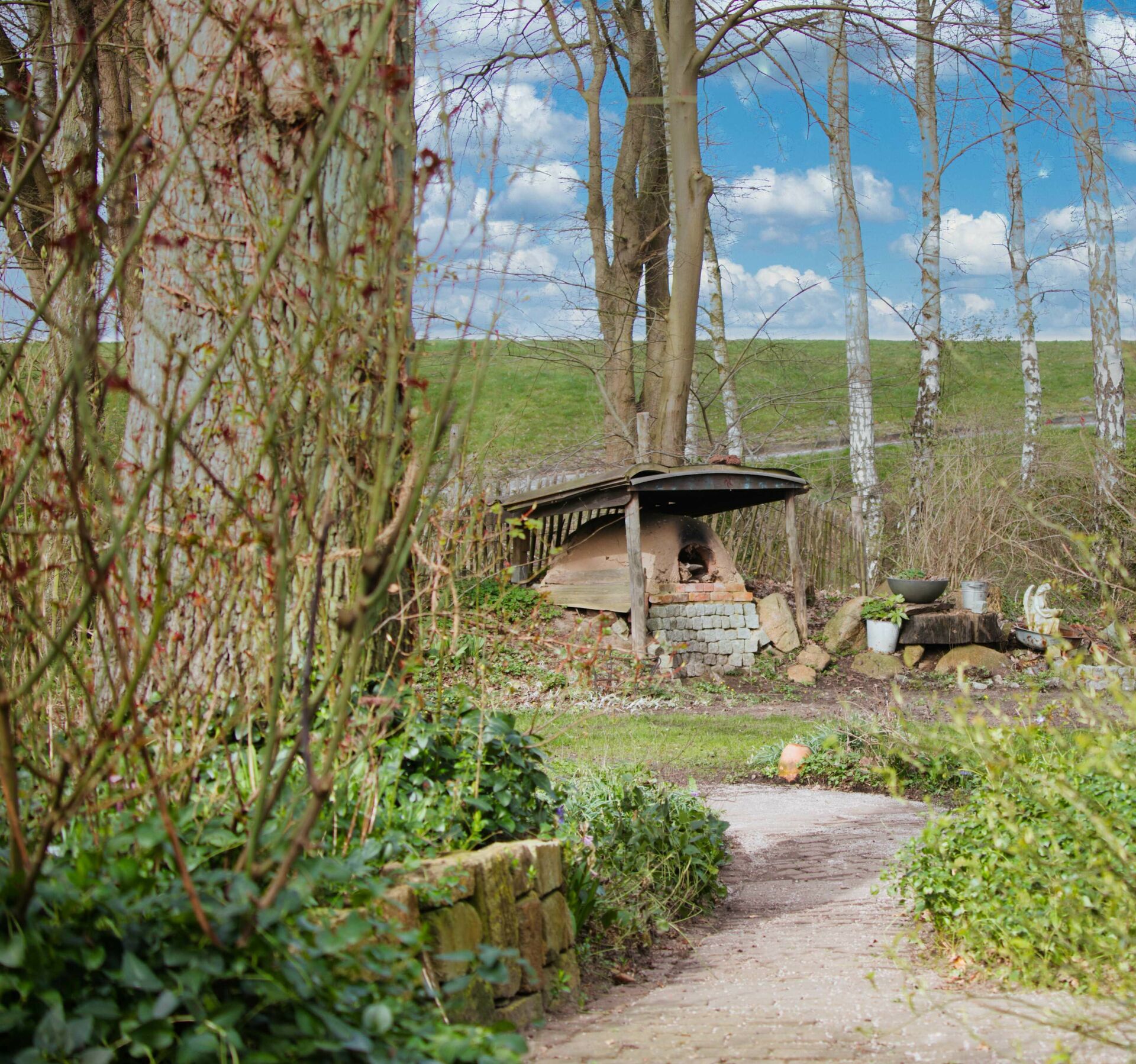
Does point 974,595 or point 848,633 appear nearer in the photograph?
point 974,595

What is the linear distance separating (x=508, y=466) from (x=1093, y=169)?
9727 mm

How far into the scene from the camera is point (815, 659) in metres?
12.5

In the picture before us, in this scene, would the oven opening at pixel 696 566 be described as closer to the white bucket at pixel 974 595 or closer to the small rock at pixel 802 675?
the small rock at pixel 802 675

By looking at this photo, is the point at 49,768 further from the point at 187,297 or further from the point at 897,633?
the point at 897,633

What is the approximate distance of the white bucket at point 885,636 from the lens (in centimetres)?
1260

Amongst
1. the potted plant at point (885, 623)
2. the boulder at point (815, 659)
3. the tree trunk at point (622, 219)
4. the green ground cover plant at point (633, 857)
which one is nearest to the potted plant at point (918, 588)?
the potted plant at point (885, 623)

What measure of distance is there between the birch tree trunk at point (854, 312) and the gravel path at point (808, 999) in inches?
450

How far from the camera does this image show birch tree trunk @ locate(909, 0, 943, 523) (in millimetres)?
16688

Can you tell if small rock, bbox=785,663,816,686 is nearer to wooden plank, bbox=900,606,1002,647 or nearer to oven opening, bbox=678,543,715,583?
wooden plank, bbox=900,606,1002,647

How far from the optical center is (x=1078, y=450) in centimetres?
1672

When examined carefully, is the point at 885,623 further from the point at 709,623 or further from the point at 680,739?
the point at 680,739

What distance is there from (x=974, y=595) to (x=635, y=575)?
420cm

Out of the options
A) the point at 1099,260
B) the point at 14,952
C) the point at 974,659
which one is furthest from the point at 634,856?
the point at 1099,260

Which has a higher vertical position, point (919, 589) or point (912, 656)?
point (919, 589)
